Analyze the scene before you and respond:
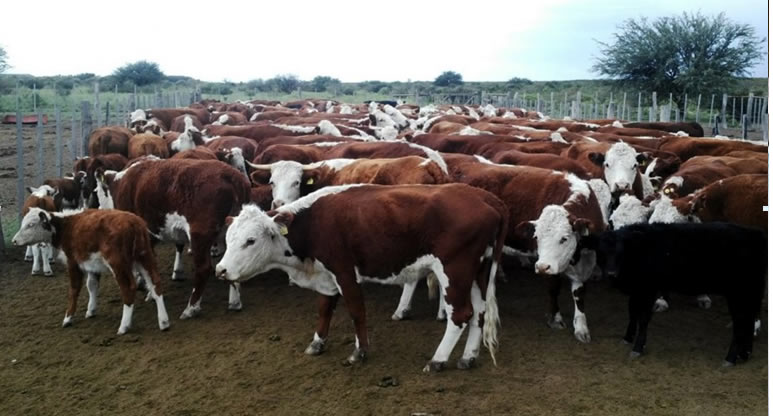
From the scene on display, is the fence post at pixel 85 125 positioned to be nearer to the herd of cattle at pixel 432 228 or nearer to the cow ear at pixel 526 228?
the herd of cattle at pixel 432 228

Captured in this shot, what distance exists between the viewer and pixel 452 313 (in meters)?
5.85

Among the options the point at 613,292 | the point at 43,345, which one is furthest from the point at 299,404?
the point at 613,292

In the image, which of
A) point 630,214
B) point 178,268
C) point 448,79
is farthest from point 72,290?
point 448,79

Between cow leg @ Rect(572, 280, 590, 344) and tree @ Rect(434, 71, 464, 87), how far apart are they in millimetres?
73310

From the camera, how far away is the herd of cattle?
598 centimetres

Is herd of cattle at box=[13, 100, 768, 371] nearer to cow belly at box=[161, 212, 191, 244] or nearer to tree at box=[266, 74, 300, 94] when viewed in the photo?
cow belly at box=[161, 212, 191, 244]

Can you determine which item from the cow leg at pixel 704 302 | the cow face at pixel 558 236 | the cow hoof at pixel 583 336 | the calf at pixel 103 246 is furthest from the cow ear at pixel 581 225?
the calf at pixel 103 246

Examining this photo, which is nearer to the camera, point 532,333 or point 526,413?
point 526,413

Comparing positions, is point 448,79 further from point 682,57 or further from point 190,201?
point 190,201

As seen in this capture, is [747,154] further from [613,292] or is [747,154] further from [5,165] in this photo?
[5,165]

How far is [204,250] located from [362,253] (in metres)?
2.43

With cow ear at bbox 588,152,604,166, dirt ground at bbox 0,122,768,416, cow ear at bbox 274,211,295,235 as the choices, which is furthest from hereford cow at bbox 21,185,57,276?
cow ear at bbox 588,152,604,166

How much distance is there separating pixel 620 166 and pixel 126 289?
6.37m

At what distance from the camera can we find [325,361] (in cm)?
628
